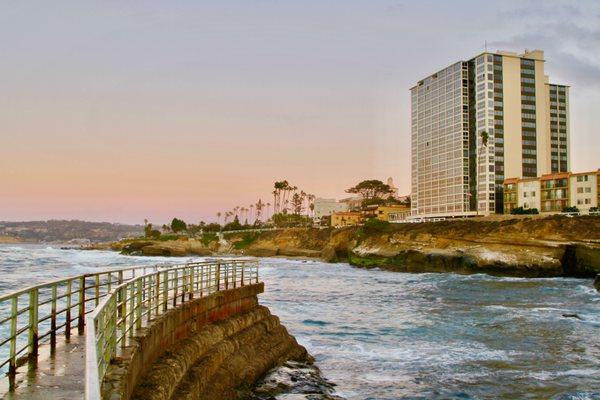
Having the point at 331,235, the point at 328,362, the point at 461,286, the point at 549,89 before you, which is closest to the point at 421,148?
the point at 549,89

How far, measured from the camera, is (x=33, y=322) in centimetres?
761

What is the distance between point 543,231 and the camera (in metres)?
64.1

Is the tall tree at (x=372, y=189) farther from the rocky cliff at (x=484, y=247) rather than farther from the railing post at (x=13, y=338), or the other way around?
the railing post at (x=13, y=338)

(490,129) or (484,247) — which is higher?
(490,129)

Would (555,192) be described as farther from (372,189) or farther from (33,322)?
(33,322)

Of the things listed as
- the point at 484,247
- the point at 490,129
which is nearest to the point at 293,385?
the point at 484,247

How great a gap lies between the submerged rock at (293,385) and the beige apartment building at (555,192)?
285ft

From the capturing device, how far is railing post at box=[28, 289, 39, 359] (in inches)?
292

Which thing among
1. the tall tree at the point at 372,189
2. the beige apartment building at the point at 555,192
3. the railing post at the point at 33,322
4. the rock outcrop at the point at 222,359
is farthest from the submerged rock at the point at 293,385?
the tall tree at the point at 372,189

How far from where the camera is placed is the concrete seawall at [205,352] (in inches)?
331

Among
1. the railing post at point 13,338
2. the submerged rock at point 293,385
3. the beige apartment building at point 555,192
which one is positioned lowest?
the submerged rock at point 293,385

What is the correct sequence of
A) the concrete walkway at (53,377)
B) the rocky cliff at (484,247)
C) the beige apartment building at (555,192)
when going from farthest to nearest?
the beige apartment building at (555,192) < the rocky cliff at (484,247) < the concrete walkway at (53,377)

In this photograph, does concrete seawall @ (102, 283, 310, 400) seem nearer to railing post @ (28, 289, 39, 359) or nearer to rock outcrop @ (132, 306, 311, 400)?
rock outcrop @ (132, 306, 311, 400)

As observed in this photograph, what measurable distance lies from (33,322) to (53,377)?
1.02 metres
